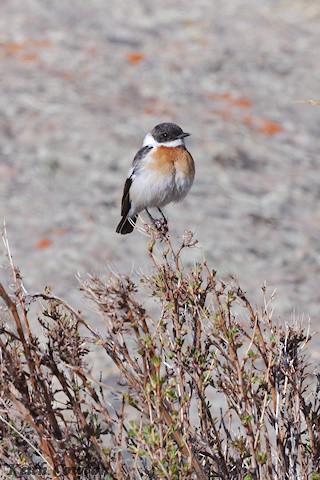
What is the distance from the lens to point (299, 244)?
6.93 meters

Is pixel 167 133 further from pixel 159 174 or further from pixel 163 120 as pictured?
pixel 163 120

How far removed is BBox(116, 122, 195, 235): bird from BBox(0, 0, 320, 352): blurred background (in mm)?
419

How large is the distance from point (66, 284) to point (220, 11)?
5.51 metres

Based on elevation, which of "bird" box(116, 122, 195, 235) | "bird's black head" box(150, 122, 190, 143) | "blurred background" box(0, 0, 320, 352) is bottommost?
"bird" box(116, 122, 195, 235)

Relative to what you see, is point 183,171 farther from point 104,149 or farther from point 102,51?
point 102,51

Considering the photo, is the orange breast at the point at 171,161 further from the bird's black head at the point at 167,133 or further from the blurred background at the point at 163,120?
the blurred background at the point at 163,120

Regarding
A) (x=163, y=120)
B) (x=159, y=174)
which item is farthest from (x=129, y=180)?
(x=163, y=120)

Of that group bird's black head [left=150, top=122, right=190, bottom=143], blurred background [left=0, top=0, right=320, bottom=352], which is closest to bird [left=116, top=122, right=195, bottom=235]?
bird's black head [left=150, top=122, right=190, bottom=143]

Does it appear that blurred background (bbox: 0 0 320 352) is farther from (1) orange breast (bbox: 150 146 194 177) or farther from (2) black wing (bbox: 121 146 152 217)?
(1) orange breast (bbox: 150 146 194 177)

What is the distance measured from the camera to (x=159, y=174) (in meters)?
5.14

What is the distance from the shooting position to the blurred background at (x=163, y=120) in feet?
21.9

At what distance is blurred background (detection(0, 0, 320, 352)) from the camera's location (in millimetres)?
6672

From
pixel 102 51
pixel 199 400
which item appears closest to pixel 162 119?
pixel 102 51

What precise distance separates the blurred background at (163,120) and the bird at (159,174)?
419mm
